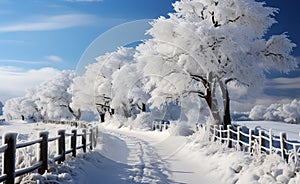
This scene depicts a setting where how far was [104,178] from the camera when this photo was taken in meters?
10.2

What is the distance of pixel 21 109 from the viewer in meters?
102

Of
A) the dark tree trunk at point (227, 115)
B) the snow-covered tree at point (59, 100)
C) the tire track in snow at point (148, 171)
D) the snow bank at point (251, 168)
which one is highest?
the snow-covered tree at point (59, 100)

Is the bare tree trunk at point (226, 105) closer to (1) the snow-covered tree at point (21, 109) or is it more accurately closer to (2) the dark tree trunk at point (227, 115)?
(2) the dark tree trunk at point (227, 115)

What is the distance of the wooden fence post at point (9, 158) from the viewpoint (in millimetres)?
6559

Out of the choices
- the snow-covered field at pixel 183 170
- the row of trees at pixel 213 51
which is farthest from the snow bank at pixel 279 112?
the snow-covered field at pixel 183 170

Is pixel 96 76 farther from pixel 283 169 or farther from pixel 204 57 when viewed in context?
pixel 283 169

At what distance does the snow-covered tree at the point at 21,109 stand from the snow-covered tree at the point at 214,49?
245ft

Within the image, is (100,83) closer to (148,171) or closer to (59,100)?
(59,100)

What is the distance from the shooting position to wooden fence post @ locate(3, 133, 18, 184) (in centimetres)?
656

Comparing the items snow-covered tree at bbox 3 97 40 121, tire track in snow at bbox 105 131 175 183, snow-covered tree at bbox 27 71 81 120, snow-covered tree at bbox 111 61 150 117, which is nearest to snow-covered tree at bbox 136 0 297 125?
tire track in snow at bbox 105 131 175 183

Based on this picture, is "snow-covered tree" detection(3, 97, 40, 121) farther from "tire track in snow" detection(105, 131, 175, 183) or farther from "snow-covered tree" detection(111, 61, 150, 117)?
"tire track in snow" detection(105, 131, 175, 183)

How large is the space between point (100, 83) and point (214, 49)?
36.3 meters

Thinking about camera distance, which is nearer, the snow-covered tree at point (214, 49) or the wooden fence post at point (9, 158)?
the wooden fence post at point (9, 158)

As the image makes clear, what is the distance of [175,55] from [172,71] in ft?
3.80
